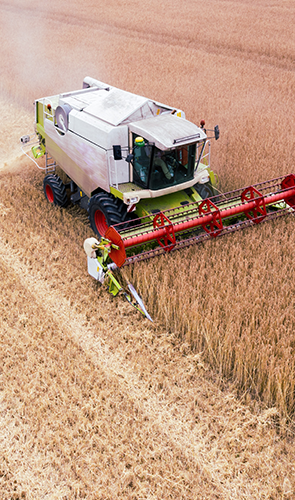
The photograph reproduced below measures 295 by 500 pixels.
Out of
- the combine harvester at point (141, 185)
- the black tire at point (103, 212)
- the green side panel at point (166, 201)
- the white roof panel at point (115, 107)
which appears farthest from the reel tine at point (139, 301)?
the white roof panel at point (115, 107)

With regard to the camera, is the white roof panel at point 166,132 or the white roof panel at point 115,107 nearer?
the white roof panel at point 166,132

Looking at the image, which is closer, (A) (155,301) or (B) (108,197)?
(A) (155,301)

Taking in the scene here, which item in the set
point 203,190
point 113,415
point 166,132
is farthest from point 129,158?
point 113,415

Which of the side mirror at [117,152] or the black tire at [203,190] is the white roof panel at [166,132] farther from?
the black tire at [203,190]

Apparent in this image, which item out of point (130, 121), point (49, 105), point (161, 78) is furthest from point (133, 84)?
point (130, 121)

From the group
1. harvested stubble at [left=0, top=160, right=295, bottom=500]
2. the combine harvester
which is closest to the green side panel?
the combine harvester

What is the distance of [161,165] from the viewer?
586 centimetres

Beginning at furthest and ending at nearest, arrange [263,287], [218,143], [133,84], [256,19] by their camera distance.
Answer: [256,19]
[133,84]
[218,143]
[263,287]

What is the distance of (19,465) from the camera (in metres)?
3.71

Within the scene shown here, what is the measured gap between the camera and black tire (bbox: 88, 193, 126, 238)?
19.7 feet

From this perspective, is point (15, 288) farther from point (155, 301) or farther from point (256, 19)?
point (256, 19)

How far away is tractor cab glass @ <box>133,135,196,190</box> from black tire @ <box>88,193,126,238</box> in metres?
0.45

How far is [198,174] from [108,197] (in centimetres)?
131

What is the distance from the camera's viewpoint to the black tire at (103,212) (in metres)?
6.01
